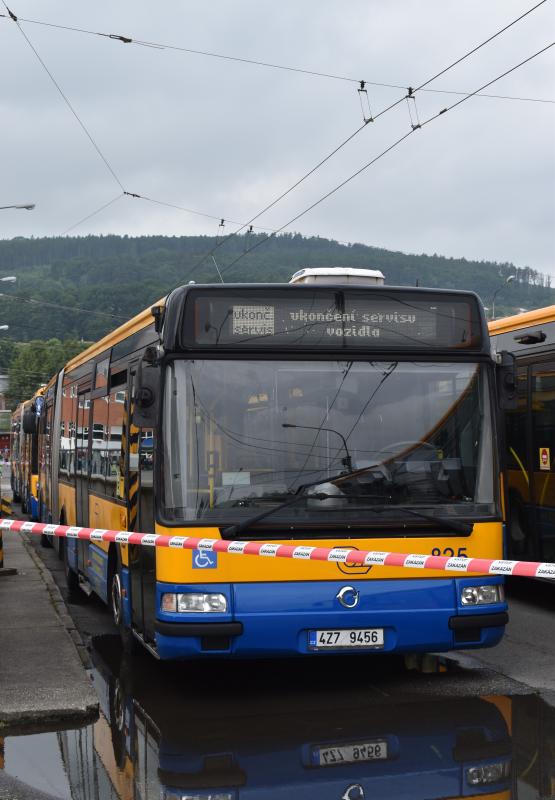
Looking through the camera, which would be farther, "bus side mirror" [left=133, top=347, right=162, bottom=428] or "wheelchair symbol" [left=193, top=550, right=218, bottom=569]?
"bus side mirror" [left=133, top=347, right=162, bottom=428]

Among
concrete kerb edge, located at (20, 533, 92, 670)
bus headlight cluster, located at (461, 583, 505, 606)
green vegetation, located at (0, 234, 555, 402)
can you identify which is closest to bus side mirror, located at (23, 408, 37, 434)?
concrete kerb edge, located at (20, 533, 92, 670)

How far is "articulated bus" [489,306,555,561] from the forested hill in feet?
67.5

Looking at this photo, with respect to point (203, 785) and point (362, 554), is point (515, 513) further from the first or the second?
point (203, 785)

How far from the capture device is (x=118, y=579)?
980 centimetres

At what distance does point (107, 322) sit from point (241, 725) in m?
58.3

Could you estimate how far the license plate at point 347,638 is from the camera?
7.61 meters

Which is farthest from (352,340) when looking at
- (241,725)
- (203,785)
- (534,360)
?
(534,360)

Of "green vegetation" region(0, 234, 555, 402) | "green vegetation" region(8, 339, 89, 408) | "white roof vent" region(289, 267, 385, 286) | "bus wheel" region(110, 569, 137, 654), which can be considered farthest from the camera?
"green vegetation" region(8, 339, 89, 408)

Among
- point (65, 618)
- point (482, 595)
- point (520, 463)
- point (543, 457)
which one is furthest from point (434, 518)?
point (520, 463)

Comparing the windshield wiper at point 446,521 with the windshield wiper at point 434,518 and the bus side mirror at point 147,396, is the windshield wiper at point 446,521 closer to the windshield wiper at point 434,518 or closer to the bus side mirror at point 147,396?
the windshield wiper at point 434,518

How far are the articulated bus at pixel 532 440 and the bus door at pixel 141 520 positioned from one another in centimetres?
518

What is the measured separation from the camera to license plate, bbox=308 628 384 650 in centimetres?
761

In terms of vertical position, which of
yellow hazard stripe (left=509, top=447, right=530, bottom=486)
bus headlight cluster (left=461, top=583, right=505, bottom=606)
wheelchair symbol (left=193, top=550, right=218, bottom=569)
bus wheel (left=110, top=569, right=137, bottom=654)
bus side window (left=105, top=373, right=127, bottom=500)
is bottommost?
bus wheel (left=110, top=569, right=137, bottom=654)

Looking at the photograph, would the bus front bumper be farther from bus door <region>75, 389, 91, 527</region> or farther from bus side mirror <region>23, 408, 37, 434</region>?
bus side mirror <region>23, 408, 37, 434</region>
